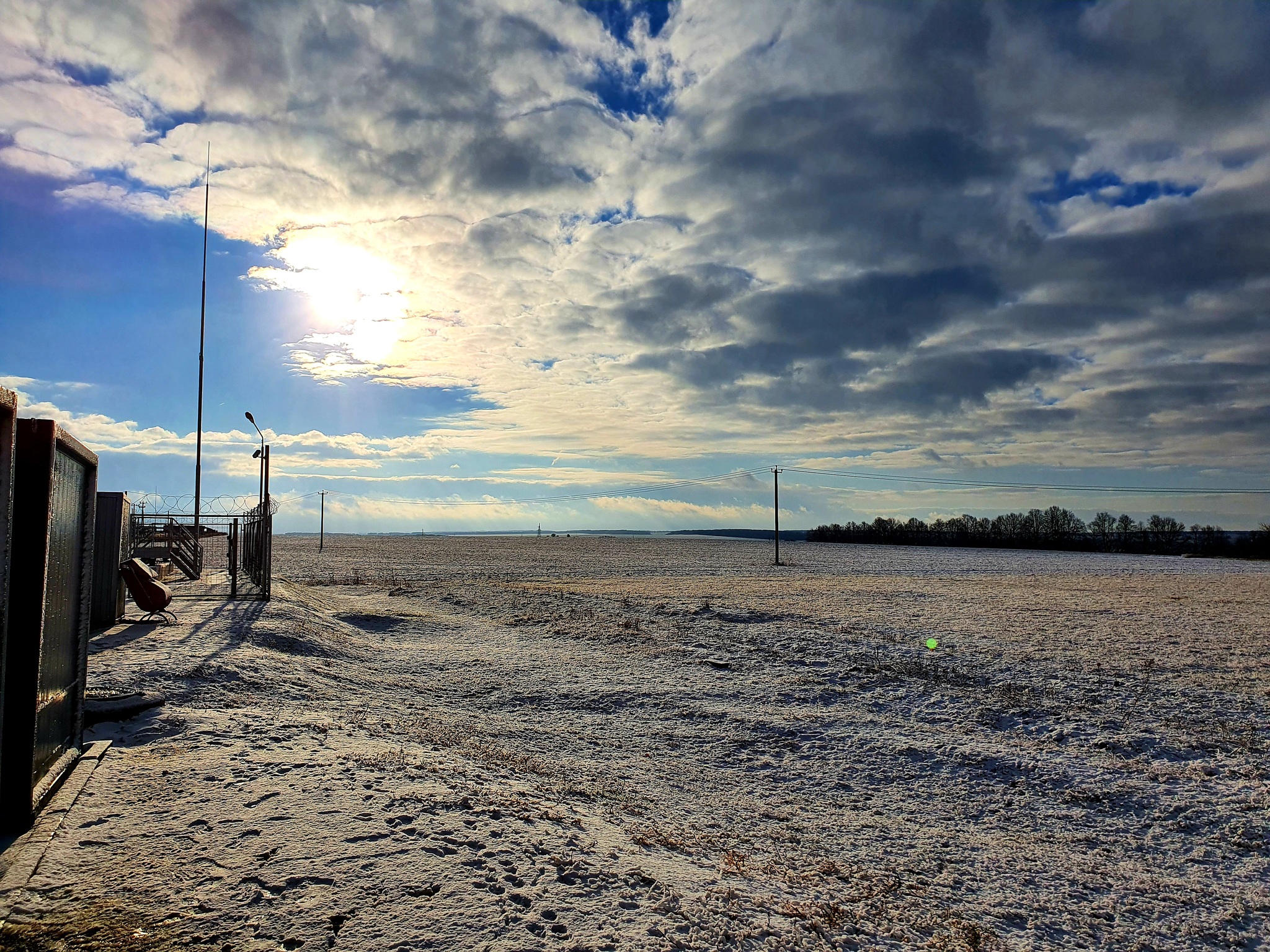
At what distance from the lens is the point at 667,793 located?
759 cm

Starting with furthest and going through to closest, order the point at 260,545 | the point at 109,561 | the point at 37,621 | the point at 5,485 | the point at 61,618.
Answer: the point at 260,545 → the point at 109,561 → the point at 61,618 → the point at 37,621 → the point at 5,485

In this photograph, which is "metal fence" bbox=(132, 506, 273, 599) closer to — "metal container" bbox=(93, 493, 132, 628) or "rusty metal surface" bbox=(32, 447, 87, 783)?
"metal container" bbox=(93, 493, 132, 628)

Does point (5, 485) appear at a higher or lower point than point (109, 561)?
higher

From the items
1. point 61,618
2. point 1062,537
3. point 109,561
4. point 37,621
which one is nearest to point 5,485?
point 37,621

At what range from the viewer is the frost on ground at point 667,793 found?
453 cm

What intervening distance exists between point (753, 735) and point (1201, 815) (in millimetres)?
4607

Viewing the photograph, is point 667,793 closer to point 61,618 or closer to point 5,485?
point 61,618

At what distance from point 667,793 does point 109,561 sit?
11.6m

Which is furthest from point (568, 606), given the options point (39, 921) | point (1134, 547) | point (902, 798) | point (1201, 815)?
point (1134, 547)

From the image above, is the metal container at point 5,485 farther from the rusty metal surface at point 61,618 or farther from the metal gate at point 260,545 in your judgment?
the metal gate at point 260,545

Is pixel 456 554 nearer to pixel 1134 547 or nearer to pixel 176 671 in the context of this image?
pixel 176 671

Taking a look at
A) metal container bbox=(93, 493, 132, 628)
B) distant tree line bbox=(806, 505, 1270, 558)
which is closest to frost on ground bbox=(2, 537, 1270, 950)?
metal container bbox=(93, 493, 132, 628)

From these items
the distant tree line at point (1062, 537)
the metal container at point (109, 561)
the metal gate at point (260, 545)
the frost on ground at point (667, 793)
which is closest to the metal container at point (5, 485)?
the frost on ground at point (667, 793)

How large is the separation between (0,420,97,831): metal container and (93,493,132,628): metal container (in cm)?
892
